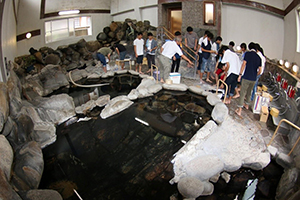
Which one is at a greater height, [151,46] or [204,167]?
[151,46]

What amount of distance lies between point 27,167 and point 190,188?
2936mm

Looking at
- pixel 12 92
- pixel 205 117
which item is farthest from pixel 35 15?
pixel 205 117

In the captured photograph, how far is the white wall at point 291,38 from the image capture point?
19.0ft

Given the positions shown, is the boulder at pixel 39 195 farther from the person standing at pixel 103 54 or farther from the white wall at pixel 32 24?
the white wall at pixel 32 24

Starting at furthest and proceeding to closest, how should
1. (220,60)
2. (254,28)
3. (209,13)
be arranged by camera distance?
(209,13) < (254,28) < (220,60)

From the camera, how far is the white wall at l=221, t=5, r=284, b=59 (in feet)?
22.6

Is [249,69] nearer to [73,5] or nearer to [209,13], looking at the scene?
[209,13]

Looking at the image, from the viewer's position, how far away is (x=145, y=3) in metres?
12.0

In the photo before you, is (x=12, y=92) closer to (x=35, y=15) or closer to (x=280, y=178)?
(x=35, y=15)

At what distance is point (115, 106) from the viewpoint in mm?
6113

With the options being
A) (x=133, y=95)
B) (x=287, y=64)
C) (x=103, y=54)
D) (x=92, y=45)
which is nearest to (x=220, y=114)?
(x=287, y=64)

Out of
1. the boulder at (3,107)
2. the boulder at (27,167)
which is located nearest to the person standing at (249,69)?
the boulder at (27,167)

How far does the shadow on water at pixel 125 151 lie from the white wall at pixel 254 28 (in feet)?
10.4

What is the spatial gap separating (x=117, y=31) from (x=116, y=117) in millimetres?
8789
